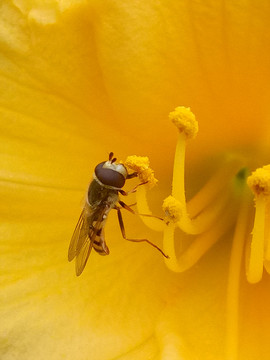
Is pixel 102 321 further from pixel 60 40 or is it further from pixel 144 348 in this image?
pixel 60 40

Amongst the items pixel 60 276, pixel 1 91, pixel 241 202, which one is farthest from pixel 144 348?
pixel 1 91

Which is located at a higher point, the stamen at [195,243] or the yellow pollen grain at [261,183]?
the yellow pollen grain at [261,183]

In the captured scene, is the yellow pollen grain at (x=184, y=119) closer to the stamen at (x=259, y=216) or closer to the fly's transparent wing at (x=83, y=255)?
the stamen at (x=259, y=216)

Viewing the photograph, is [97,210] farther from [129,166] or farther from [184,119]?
[184,119]

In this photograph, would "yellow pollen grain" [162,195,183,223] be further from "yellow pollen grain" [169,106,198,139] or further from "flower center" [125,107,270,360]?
"yellow pollen grain" [169,106,198,139]

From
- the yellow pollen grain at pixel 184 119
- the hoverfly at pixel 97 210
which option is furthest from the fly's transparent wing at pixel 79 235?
the yellow pollen grain at pixel 184 119

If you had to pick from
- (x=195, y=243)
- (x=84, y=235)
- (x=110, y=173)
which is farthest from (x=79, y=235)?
(x=195, y=243)
